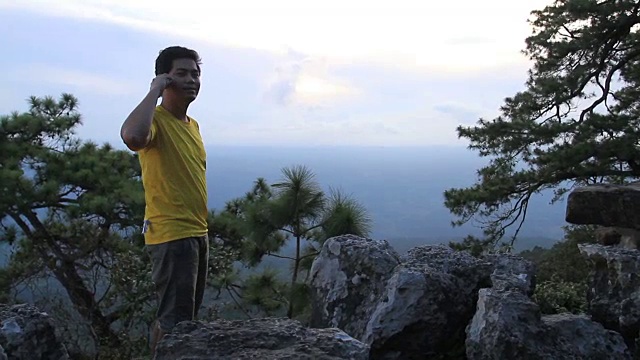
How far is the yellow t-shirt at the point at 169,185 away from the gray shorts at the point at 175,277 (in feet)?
0.17

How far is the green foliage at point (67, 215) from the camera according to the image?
768 centimetres

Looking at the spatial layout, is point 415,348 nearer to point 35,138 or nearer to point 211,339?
point 211,339

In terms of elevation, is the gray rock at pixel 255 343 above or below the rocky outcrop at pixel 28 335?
above

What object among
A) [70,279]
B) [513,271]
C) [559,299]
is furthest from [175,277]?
[70,279]

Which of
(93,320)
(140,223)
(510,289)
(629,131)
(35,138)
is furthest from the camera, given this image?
(629,131)

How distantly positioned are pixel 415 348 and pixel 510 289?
763 millimetres

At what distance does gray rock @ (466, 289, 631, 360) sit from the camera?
3662 millimetres

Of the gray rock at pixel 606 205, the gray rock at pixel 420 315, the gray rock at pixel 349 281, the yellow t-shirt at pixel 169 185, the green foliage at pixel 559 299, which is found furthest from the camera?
the gray rock at pixel 606 205

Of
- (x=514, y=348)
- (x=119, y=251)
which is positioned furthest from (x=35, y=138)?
(x=514, y=348)

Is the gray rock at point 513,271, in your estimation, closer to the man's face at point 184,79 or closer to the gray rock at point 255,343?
the gray rock at point 255,343

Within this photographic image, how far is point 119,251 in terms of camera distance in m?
7.54

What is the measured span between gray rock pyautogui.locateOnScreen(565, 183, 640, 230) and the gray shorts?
4.52 metres

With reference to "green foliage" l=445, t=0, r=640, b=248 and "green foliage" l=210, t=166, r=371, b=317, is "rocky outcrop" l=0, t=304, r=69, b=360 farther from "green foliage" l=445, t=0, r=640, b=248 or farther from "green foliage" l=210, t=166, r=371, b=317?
"green foliage" l=445, t=0, r=640, b=248

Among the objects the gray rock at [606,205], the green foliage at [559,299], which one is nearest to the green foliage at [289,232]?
the green foliage at [559,299]
